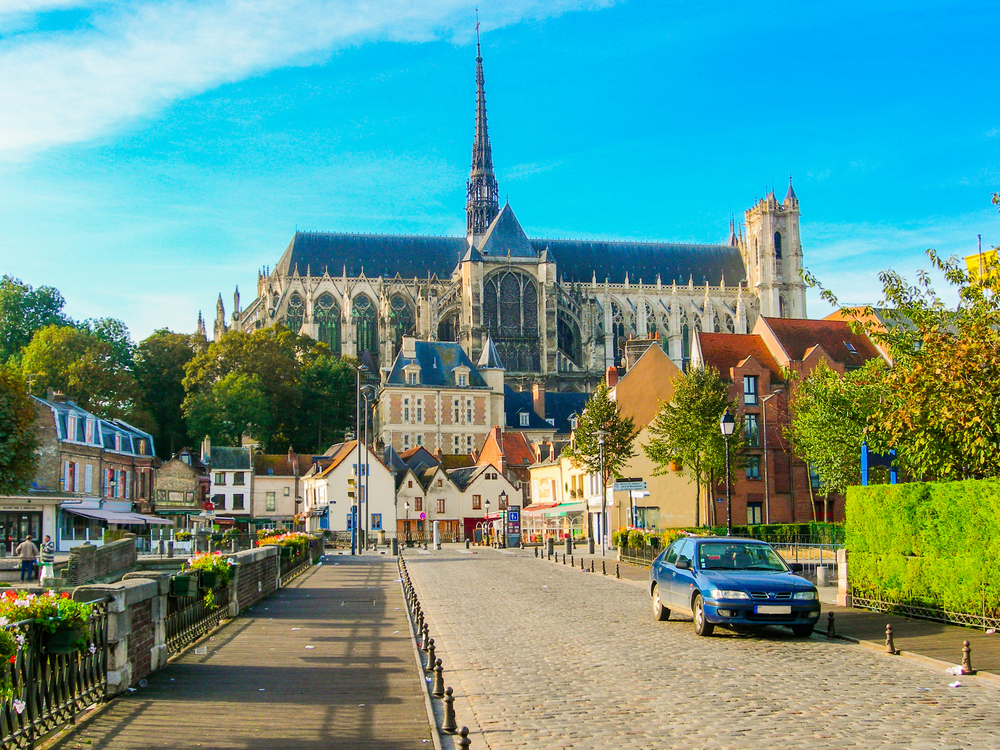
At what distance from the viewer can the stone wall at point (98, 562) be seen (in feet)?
67.8

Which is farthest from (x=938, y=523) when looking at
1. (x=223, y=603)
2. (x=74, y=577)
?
(x=74, y=577)

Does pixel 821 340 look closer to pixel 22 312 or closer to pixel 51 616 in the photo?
pixel 51 616

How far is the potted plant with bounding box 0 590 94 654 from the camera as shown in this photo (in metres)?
7.20

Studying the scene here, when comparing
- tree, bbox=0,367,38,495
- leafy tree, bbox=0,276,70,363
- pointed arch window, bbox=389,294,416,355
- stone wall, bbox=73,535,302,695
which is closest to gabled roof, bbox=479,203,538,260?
pointed arch window, bbox=389,294,416,355

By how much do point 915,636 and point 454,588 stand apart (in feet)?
39.3

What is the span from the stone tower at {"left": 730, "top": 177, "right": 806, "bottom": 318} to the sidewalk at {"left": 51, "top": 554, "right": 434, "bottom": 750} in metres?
115

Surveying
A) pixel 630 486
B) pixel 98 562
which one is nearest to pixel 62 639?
pixel 98 562

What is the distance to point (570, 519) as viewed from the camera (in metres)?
53.6

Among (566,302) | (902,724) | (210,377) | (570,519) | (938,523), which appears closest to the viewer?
(902,724)

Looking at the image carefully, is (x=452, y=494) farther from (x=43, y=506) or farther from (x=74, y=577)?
(x=74, y=577)

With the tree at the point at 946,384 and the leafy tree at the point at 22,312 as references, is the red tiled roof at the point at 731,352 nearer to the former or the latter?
the tree at the point at 946,384

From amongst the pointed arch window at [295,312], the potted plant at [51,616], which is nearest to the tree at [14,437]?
the potted plant at [51,616]

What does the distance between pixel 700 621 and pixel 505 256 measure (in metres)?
98.1

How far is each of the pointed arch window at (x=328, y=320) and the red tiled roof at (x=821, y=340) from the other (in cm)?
7065
